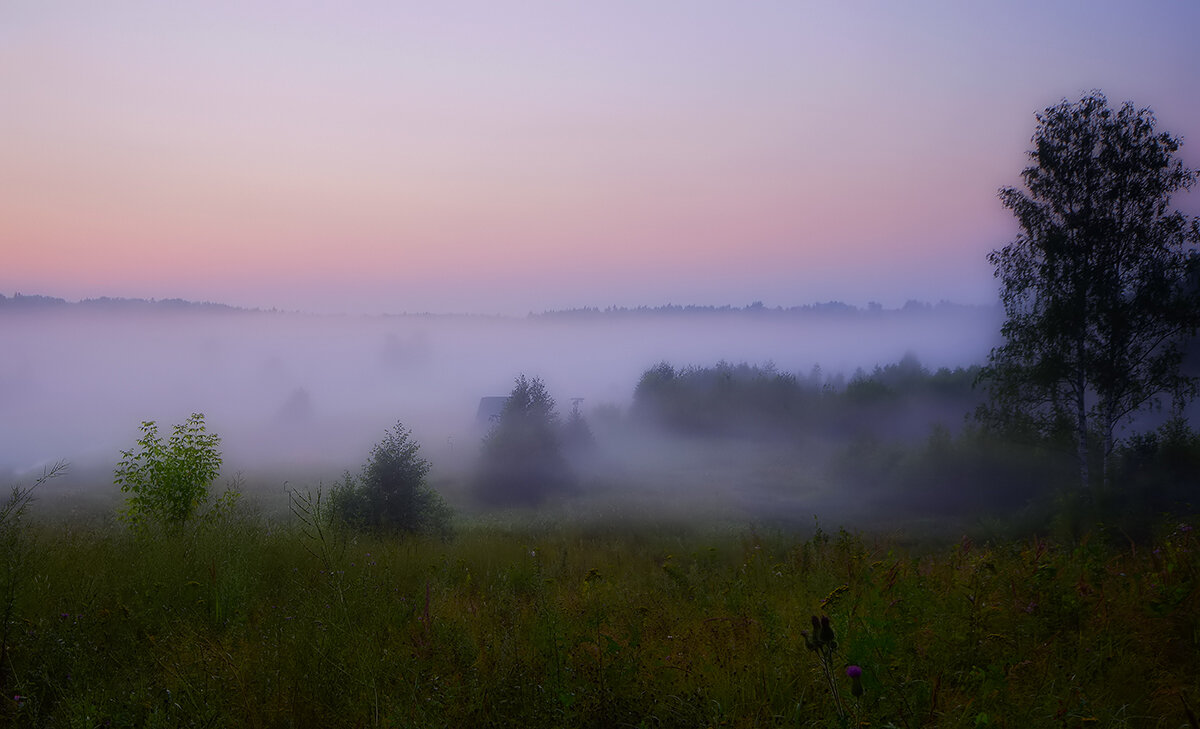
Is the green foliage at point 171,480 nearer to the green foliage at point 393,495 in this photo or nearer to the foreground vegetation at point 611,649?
the foreground vegetation at point 611,649

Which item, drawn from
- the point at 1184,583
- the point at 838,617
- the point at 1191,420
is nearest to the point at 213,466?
the point at 838,617

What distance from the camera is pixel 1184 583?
5.00m

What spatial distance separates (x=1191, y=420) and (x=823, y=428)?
31.5 m

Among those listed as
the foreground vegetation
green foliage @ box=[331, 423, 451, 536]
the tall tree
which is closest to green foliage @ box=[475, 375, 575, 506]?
green foliage @ box=[331, 423, 451, 536]

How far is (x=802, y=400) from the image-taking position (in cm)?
6072

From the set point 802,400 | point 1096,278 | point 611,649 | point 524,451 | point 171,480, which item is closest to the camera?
point 611,649

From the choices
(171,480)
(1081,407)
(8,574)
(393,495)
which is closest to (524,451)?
(393,495)

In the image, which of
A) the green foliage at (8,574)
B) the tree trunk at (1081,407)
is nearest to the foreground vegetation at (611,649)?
the green foliage at (8,574)

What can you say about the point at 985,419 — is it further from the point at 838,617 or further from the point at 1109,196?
the point at 838,617

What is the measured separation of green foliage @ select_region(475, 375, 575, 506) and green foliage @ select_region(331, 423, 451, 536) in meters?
19.4

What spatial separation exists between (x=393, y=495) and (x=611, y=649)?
19939 millimetres

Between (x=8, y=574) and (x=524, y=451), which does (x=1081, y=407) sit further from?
(x=524, y=451)

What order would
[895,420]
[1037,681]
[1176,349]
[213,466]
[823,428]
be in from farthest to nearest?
[823,428] < [895,420] < [1176,349] < [213,466] < [1037,681]

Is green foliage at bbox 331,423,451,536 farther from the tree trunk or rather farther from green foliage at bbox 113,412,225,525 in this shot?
the tree trunk
